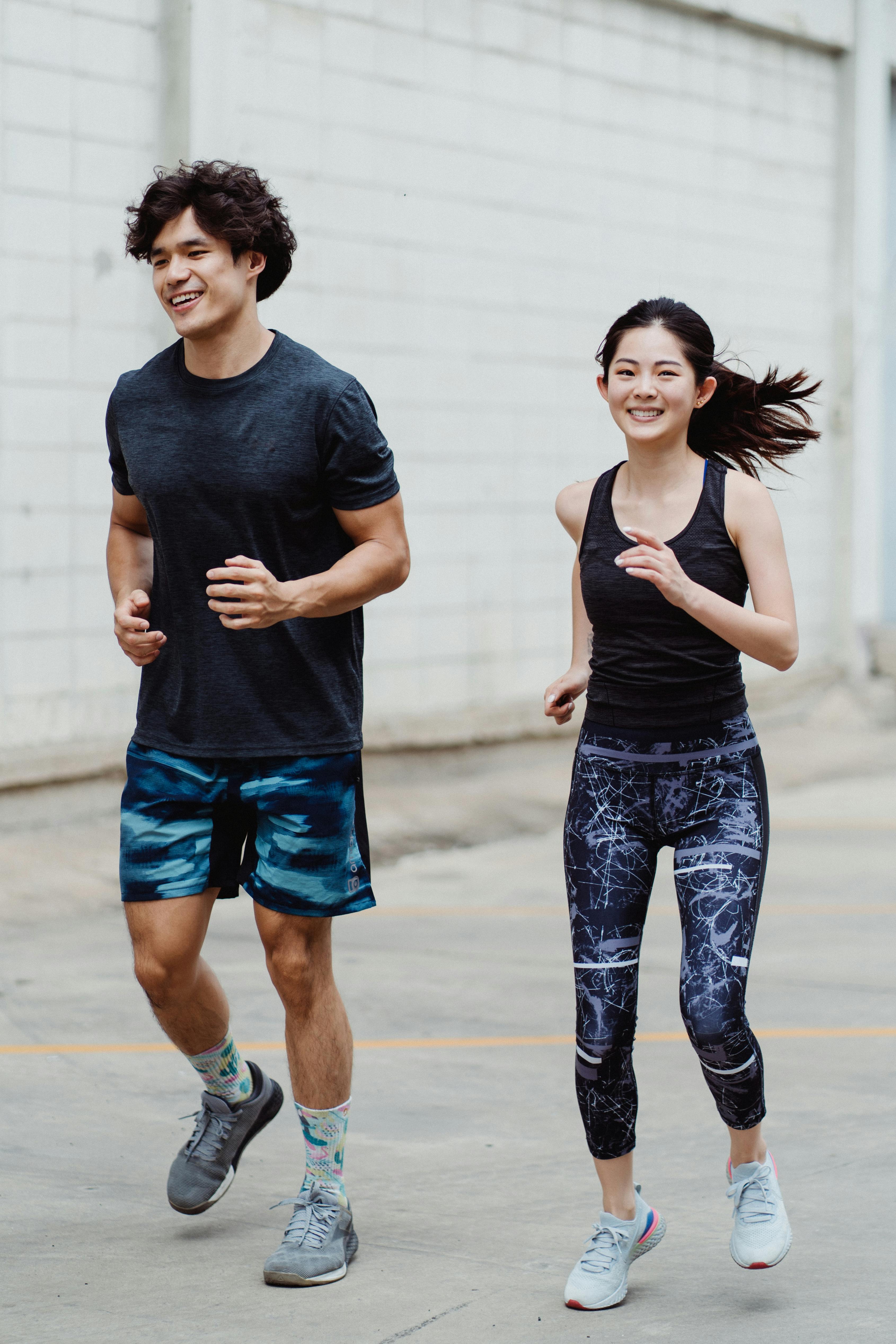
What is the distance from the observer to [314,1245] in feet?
11.6

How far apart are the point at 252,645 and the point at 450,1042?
2.07 m

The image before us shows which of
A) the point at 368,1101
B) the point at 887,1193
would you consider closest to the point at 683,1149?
the point at 887,1193

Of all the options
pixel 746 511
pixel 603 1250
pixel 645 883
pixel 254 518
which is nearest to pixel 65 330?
pixel 254 518

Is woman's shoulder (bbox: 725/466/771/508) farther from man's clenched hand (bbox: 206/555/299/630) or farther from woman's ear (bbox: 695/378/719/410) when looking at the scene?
man's clenched hand (bbox: 206/555/299/630)

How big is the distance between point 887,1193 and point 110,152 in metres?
5.98

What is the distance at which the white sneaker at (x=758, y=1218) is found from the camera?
11.1 feet

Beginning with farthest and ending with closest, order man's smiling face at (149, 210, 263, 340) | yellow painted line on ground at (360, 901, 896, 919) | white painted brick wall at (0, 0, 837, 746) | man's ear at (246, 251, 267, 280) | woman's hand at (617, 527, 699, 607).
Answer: white painted brick wall at (0, 0, 837, 746), yellow painted line on ground at (360, 901, 896, 919), man's ear at (246, 251, 267, 280), man's smiling face at (149, 210, 263, 340), woman's hand at (617, 527, 699, 607)

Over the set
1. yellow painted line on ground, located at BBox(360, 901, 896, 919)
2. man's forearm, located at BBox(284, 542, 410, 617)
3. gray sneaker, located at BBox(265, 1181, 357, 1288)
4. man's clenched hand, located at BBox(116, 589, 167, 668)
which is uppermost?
man's forearm, located at BBox(284, 542, 410, 617)

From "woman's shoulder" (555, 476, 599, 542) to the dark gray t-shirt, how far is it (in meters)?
0.36

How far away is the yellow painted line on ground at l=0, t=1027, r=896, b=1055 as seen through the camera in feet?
16.9

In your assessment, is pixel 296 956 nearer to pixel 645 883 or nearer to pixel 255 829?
pixel 255 829

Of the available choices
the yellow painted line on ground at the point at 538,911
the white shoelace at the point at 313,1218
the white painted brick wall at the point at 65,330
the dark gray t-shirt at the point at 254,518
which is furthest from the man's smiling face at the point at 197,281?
the white painted brick wall at the point at 65,330

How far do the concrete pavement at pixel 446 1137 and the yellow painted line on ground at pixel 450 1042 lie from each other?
0.7 inches

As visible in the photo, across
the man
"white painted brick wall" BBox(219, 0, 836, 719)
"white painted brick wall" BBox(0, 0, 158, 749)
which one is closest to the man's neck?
the man
